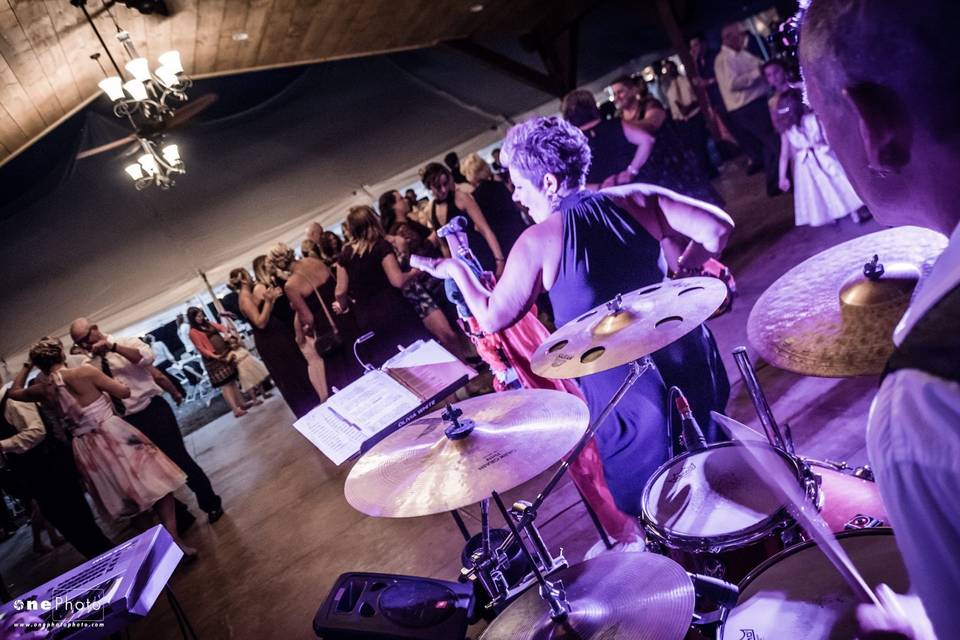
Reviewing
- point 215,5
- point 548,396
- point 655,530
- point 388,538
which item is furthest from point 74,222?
point 655,530

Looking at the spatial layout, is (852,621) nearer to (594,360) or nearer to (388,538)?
(594,360)

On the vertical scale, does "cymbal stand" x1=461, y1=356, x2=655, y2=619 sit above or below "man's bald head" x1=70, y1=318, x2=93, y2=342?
below

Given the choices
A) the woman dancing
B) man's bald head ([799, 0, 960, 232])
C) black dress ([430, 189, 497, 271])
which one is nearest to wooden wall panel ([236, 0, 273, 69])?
black dress ([430, 189, 497, 271])

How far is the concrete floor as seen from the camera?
10.0 feet

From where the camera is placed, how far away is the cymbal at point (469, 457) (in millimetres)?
1575

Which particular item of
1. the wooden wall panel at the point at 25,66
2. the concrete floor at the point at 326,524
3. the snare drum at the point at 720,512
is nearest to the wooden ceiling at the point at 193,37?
the wooden wall panel at the point at 25,66

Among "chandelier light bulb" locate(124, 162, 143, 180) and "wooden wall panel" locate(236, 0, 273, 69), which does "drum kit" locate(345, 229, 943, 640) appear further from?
"wooden wall panel" locate(236, 0, 273, 69)

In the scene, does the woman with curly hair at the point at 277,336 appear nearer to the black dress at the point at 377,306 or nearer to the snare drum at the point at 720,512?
the black dress at the point at 377,306

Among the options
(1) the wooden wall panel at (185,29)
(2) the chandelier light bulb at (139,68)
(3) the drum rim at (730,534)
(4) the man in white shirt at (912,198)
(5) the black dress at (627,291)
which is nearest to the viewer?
(4) the man in white shirt at (912,198)

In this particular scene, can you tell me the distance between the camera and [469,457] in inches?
66.4

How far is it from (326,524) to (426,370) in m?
2.42

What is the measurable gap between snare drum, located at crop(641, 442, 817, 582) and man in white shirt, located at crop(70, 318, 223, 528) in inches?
167

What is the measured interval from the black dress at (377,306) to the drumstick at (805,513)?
4.22m

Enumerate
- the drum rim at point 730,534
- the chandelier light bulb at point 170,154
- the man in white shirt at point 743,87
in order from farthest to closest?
the man in white shirt at point 743,87 → the chandelier light bulb at point 170,154 → the drum rim at point 730,534
